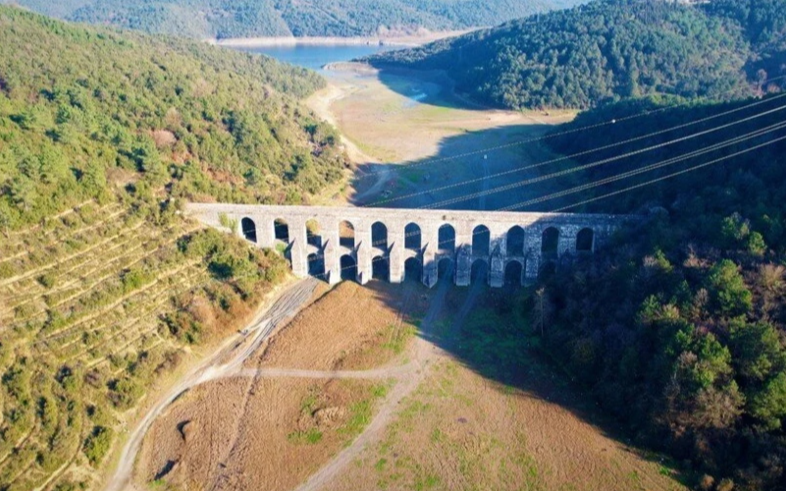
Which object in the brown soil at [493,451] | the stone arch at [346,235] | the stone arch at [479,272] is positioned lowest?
the brown soil at [493,451]

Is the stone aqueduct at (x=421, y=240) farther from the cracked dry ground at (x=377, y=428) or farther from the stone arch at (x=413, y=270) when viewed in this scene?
the cracked dry ground at (x=377, y=428)

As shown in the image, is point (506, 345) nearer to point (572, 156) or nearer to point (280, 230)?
point (280, 230)

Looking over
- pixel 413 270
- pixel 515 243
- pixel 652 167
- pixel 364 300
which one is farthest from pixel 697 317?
pixel 364 300

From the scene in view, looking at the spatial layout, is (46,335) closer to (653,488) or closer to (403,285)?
(403,285)

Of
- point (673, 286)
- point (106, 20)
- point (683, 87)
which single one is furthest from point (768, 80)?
point (106, 20)

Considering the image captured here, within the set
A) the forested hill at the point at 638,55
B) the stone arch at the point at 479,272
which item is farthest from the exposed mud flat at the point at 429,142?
the stone arch at the point at 479,272

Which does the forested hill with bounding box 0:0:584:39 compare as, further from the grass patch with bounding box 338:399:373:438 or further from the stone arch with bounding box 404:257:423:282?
the grass patch with bounding box 338:399:373:438

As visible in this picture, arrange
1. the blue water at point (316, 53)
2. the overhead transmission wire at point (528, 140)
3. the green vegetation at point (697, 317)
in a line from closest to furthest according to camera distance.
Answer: the green vegetation at point (697, 317)
the overhead transmission wire at point (528, 140)
the blue water at point (316, 53)
